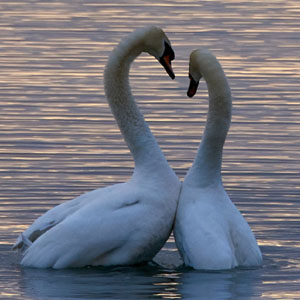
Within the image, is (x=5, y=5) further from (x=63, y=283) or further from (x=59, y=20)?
(x=63, y=283)

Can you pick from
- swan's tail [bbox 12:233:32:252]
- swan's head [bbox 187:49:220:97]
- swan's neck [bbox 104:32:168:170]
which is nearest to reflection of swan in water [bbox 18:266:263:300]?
swan's tail [bbox 12:233:32:252]

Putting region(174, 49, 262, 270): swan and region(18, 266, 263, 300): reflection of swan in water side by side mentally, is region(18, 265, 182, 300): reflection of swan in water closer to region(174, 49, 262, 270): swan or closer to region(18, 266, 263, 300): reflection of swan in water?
region(18, 266, 263, 300): reflection of swan in water

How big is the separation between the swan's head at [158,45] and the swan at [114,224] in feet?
2.40

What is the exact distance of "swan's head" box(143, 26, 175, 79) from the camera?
12.9 metres

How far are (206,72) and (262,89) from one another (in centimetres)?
736

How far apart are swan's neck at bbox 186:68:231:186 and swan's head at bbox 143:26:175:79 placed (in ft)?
1.80

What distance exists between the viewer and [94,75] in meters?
21.0

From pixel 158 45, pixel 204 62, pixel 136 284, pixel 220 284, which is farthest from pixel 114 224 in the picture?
pixel 158 45

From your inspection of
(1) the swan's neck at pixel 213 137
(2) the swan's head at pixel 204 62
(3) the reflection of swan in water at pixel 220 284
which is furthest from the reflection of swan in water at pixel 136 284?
(2) the swan's head at pixel 204 62

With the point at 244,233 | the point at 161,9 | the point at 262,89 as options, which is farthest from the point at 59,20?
the point at 244,233

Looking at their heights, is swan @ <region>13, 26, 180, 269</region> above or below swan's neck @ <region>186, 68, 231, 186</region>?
below

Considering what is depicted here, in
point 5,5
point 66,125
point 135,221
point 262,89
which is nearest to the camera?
point 135,221

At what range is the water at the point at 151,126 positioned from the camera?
1198cm

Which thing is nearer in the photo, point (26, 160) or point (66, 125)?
point (26, 160)
